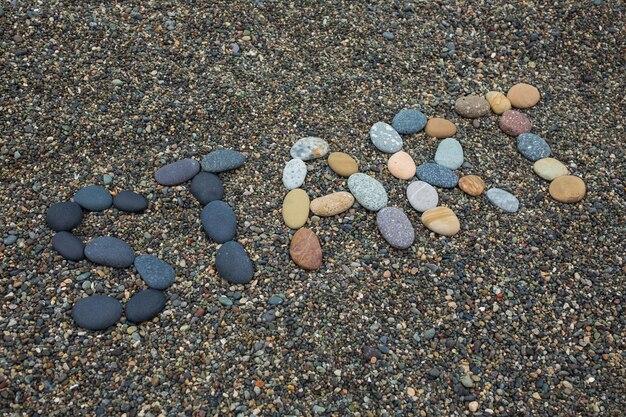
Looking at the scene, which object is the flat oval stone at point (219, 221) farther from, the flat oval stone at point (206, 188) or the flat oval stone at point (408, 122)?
the flat oval stone at point (408, 122)

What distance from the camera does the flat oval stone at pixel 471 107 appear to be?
2.46m

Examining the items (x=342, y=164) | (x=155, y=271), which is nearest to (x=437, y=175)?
(x=342, y=164)

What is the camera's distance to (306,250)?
2.05 m

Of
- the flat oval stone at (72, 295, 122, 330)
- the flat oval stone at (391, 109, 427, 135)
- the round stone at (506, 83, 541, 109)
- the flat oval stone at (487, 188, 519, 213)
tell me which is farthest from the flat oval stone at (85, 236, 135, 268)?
the round stone at (506, 83, 541, 109)

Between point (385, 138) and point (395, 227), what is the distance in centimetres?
39

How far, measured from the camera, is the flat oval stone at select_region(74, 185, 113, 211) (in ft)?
6.95

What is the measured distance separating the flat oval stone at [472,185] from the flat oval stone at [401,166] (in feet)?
0.56

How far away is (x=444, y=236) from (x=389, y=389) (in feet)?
1.85

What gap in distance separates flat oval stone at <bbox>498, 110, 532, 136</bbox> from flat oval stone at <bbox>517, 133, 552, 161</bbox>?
3 cm

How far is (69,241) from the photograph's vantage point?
6.61 ft

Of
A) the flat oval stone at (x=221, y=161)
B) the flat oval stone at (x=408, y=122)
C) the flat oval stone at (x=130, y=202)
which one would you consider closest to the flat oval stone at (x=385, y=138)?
the flat oval stone at (x=408, y=122)

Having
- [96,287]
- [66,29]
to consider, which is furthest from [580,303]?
[66,29]

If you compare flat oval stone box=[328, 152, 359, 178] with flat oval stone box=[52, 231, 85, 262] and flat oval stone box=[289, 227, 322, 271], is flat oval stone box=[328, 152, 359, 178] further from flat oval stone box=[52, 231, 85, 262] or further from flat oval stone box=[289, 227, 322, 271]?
flat oval stone box=[52, 231, 85, 262]

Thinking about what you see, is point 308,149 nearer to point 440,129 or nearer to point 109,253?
point 440,129
